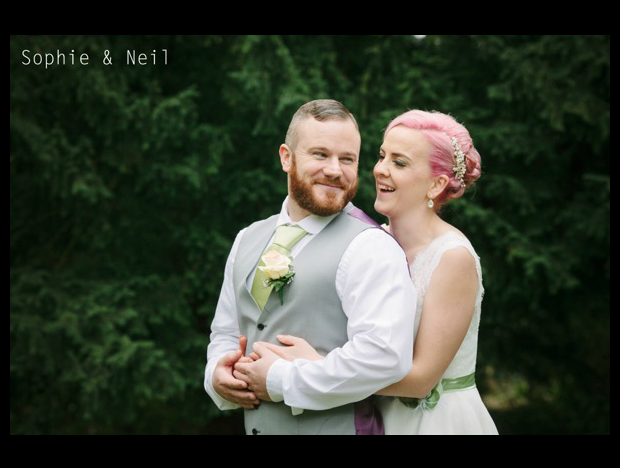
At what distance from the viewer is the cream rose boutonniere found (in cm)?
266

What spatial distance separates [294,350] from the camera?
8.59 feet

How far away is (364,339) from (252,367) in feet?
1.63

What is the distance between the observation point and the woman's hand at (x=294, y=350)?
2604 mm

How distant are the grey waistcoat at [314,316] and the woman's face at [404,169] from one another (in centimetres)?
23

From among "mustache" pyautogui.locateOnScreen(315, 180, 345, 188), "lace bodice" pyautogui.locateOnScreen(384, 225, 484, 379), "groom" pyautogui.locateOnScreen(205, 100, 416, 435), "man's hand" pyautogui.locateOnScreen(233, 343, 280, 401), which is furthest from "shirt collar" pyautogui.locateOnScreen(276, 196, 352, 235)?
"man's hand" pyautogui.locateOnScreen(233, 343, 280, 401)

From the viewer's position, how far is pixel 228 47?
6.69 metres

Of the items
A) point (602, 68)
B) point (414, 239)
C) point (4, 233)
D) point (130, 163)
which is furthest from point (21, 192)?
point (602, 68)

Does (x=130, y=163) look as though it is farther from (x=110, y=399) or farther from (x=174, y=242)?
(x=110, y=399)

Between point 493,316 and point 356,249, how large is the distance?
4.60m

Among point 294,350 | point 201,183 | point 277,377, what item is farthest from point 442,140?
point 201,183

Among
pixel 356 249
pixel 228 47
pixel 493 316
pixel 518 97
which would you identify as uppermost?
pixel 228 47

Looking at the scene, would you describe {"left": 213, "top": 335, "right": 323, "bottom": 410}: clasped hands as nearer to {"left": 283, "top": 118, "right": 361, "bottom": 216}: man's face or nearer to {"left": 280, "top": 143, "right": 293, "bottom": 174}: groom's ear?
{"left": 283, "top": 118, "right": 361, "bottom": 216}: man's face

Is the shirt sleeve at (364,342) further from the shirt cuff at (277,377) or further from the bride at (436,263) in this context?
the bride at (436,263)

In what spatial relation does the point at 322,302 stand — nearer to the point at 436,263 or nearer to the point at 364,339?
the point at 364,339
